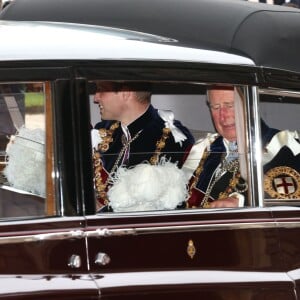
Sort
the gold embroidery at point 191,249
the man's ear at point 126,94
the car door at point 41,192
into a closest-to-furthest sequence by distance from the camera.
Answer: the car door at point 41,192
the gold embroidery at point 191,249
the man's ear at point 126,94

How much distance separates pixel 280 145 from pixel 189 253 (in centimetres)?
71

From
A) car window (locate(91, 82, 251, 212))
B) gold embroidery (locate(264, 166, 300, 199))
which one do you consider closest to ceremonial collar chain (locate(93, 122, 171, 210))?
car window (locate(91, 82, 251, 212))

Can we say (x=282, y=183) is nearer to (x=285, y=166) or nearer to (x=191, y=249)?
(x=285, y=166)

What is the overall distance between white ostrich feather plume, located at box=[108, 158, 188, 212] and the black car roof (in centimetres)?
57

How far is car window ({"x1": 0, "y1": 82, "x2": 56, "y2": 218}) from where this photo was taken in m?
3.45

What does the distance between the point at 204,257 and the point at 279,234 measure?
1.17 ft

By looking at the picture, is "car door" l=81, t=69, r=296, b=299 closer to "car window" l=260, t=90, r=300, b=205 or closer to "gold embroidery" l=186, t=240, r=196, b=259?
"gold embroidery" l=186, t=240, r=196, b=259

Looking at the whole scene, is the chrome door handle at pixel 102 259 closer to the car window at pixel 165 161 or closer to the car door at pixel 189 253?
the car door at pixel 189 253

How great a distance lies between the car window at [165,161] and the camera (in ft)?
12.2

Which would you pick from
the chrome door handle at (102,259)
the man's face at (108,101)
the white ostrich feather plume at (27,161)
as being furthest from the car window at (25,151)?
the man's face at (108,101)

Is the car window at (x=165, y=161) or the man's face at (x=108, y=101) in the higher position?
the man's face at (x=108, y=101)

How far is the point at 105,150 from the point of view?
3814 mm

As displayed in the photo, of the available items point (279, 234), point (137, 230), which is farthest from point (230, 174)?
point (137, 230)

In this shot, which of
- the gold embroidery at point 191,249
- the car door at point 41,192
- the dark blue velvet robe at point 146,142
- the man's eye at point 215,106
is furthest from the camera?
the man's eye at point 215,106
